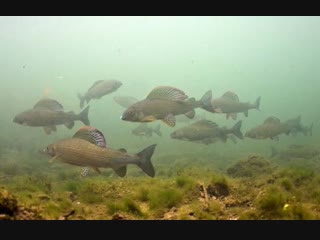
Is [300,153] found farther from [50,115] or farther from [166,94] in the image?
[50,115]

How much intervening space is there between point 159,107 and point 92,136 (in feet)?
8.06

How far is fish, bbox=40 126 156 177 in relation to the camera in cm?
757

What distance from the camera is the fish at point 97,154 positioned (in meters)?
7.57

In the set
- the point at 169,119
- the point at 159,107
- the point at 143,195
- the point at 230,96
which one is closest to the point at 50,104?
the point at 159,107

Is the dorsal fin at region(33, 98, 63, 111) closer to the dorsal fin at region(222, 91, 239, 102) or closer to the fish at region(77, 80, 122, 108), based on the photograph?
the fish at region(77, 80, 122, 108)

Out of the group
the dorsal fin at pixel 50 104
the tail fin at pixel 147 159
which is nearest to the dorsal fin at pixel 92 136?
the tail fin at pixel 147 159

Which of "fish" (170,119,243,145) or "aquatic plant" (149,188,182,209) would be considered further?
"fish" (170,119,243,145)

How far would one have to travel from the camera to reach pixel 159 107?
31.9ft

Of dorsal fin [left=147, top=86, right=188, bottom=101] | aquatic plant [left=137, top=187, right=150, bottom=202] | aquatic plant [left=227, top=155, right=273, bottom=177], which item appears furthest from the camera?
aquatic plant [left=227, top=155, right=273, bottom=177]

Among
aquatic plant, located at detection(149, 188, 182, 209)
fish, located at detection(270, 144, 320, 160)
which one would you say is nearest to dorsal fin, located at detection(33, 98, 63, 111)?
aquatic plant, located at detection(149, 188, 182, 209)

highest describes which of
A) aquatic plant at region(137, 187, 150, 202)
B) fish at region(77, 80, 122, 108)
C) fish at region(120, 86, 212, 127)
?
fish at region(77, 80, 122, 108)

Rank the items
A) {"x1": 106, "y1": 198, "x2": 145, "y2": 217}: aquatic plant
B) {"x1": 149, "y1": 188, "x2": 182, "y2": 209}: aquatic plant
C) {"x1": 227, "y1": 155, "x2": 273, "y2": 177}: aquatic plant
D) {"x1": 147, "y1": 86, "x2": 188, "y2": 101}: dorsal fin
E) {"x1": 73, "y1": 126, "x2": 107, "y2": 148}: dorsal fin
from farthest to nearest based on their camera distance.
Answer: {"x1": 227, "y1": 155, "x2": 273, "y2": 177}: aquatic plant, {"x1": 147, "y1": 86, "x2": 188, "y2": 101}: dorsal fin, {"x1": 73, "y1": 126, "x2": 107, "y2": 148}: dorsal fin, {"x1": 149, "y1": 188, "x2": 182, "y2": 209}: aquatic plant, {"x1": 106, "y1": 198, "x2": 145, "y2": 217}: aquatic plant
